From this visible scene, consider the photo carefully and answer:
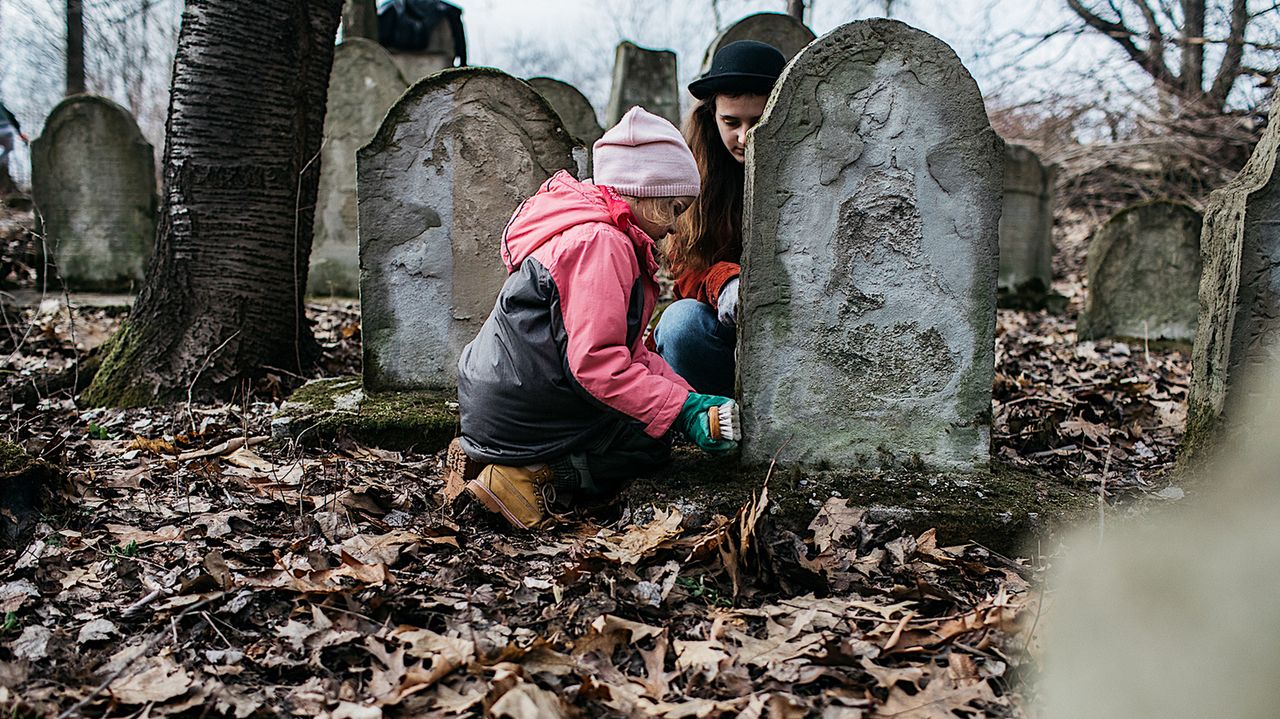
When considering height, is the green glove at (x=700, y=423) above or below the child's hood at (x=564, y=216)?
below

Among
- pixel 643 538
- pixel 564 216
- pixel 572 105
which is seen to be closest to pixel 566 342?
pixel 564 216

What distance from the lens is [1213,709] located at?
62.5 inches

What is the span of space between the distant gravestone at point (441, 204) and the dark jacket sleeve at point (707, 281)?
2.73 feet

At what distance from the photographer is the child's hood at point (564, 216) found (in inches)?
122

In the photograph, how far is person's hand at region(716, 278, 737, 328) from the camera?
369cm

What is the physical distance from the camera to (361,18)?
11.6m

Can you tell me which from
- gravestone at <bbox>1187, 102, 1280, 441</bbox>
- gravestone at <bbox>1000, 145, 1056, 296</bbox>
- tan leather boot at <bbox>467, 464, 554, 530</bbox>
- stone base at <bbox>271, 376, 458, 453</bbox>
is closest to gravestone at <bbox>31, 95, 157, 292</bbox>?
stone base at <bbox>271, 376, 458, 453</bbox>

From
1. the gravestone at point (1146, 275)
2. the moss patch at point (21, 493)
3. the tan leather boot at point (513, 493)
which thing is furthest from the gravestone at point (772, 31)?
the moss patch at point (21, 493)

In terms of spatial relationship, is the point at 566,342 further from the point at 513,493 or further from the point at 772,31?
the point at 772,31

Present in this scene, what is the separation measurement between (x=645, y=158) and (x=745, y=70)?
2.86ft

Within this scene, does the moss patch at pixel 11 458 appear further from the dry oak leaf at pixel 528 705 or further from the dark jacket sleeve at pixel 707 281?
the dark jacket sleeve at pixel 707 281

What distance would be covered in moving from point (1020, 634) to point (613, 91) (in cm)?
782

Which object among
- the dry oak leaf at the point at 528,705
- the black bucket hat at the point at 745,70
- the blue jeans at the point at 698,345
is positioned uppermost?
the black bucket hat at the point at 745,70

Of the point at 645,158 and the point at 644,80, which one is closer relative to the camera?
the point at 645,158
